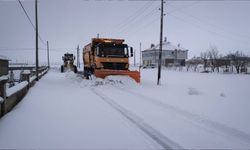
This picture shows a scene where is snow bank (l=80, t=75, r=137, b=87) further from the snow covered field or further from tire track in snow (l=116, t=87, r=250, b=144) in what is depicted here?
tire track in snow (l=116, t=87, r=250, b=144)

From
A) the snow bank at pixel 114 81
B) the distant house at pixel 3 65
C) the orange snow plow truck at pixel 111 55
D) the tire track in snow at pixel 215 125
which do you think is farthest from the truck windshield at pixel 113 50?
the distant house at pixel 3 65

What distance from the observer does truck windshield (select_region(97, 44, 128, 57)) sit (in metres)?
18.6

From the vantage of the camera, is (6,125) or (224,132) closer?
(224,132)

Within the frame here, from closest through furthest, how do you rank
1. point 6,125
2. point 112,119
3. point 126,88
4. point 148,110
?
1. point 6,125
2. point 112,119
3. point 148,110
4. point 126,88

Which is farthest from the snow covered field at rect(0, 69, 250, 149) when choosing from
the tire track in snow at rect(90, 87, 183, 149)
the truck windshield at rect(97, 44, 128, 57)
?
the truck windshield at rect(97, 44, 128, 57)

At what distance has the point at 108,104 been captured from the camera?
9.64 metres

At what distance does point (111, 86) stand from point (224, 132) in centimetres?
1038

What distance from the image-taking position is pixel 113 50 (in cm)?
1891

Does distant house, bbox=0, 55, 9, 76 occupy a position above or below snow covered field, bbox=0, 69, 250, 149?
above

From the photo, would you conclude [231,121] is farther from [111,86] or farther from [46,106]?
[111,86]

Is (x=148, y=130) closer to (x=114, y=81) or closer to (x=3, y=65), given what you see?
(x=114, y=81)

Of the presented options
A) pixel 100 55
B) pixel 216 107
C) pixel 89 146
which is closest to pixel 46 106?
pixel 89 146

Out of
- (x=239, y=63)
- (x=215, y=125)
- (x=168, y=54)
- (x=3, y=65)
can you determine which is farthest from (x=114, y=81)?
(x=168, y=54)

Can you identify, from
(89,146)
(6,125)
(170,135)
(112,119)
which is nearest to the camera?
(89,146)
